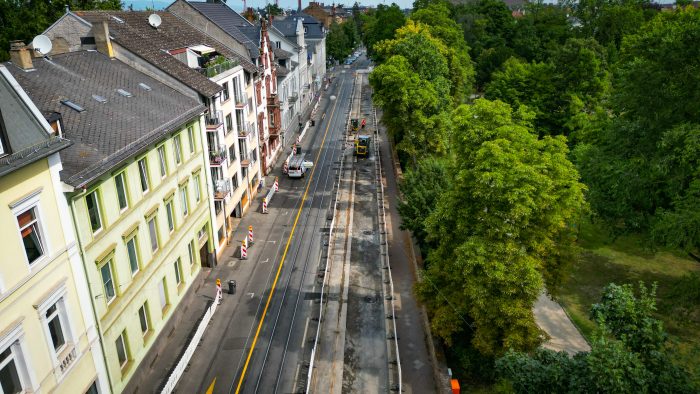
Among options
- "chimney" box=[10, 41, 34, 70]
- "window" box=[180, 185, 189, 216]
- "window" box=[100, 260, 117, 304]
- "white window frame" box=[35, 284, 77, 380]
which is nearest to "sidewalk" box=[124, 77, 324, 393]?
"window" box=[100, 260, 117, 304]

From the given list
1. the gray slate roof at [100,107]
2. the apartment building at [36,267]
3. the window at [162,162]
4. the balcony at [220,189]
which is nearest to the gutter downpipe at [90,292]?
the apartment building at [36,267]

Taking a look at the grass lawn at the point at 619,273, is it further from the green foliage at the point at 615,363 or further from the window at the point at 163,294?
the window at the point at 163,294

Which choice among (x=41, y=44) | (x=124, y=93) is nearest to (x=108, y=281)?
(x=124, y=93)

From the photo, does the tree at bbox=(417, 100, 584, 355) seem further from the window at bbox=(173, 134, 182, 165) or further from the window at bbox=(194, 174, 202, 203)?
the window at bbox=(194, 174, 202, 203)

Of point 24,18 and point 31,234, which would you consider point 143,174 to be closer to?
point 31,234

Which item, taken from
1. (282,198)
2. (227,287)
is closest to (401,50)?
(282,198)

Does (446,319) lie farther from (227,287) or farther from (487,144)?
(227,287)

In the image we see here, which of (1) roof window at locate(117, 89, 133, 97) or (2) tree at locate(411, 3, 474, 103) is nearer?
(1) roof window at locate(117, 89, 133, 97)

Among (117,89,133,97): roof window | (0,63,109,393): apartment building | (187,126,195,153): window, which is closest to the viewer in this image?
(0,63,109,393): apartment building
